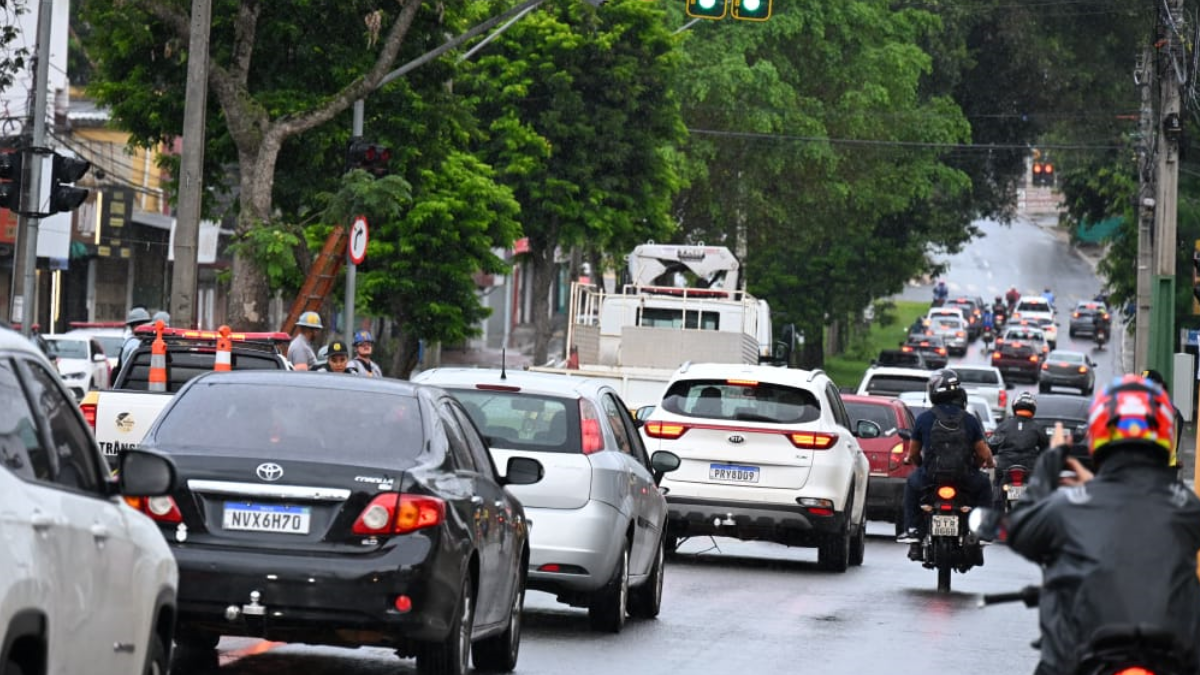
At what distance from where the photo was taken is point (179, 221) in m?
23.5

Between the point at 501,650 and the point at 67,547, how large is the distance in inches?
216

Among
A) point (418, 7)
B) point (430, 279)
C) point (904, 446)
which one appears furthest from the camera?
point (430, 279)

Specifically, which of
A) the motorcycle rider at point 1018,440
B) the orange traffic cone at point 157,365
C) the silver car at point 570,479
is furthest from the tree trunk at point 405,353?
the silver car at point 570,479

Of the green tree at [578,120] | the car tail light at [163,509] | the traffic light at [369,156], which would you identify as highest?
the green tree at [578,120]

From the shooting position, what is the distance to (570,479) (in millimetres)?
14109

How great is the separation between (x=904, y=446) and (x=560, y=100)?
25432 mm

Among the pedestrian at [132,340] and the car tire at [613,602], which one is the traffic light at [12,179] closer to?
the pedestrian at [132,340]

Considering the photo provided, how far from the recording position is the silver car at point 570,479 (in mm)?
14109

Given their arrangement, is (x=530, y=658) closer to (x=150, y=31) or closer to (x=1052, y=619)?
(x=1052, y=619)

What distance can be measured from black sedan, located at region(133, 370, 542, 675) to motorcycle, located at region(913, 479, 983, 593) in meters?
8.23

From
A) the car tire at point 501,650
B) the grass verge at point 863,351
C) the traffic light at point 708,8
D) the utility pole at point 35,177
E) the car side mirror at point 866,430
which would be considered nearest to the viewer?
the car tire at point 501,650

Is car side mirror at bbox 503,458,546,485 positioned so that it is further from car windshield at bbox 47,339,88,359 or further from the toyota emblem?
car windshield at bbox 47,339,88,359

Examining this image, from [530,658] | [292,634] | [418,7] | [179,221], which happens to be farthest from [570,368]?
[292,634]

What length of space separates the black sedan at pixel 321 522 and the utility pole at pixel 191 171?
1285cm
